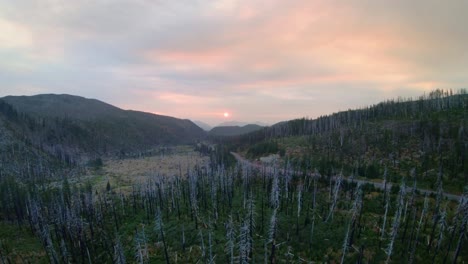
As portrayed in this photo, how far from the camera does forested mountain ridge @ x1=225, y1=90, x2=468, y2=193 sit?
8894 cm

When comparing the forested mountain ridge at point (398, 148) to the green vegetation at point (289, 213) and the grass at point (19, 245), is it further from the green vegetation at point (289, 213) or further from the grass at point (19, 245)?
the grass at point (19, 245)

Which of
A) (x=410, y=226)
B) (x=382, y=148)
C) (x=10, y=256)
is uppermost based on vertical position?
(x=382, y=148)

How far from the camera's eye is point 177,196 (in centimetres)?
9550

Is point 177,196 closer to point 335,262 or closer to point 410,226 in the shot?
point 335,262

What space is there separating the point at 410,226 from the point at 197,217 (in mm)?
51095

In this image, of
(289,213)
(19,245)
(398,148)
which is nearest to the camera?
(19,245)

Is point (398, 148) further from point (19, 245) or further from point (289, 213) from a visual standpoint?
point (19, 245)

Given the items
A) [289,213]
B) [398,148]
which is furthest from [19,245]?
[398,148]

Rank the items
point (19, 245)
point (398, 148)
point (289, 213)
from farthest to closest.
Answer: point (398, 148)
point (289, 213)
point (19, 245)

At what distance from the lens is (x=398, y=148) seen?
4520 inches

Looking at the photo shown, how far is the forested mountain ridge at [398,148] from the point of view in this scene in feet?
292

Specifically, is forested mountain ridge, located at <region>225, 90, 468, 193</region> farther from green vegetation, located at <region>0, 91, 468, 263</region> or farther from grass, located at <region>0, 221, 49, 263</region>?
grass, located at <region>0, 221, 49, 263</region>

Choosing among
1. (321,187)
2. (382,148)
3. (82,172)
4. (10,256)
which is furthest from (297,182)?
(82,172)

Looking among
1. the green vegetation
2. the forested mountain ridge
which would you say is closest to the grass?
the green vegetation
